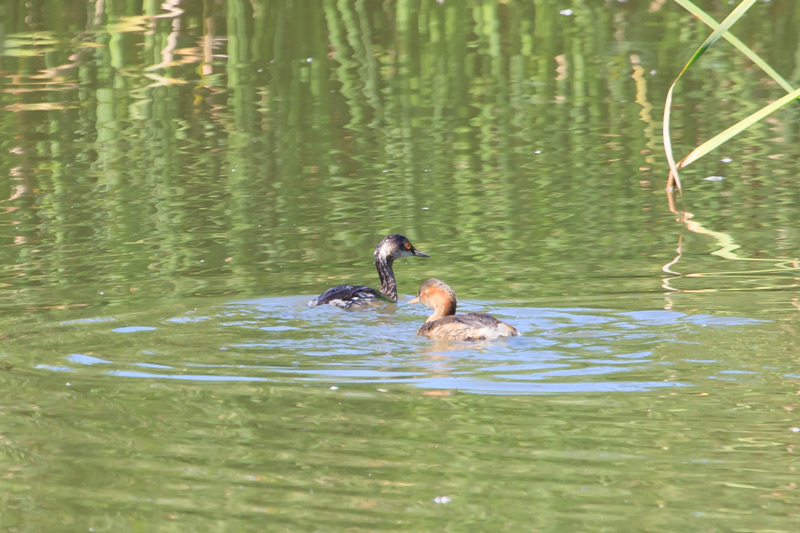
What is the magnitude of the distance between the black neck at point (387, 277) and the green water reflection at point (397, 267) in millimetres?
337

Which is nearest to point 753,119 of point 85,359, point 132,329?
point 85,359

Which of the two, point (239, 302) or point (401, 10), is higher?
point (401, 10)

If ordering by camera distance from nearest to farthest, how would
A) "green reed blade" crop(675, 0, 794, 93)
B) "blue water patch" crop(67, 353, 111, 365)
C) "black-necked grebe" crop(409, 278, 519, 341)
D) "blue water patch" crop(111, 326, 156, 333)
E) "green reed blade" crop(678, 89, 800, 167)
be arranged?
"green reed blade" crop(678, 89, 800, 167) < "green reed blade" crop(675, 0, 794, 93) < "blue water patch" crop(67, 353, 111, 365) < "black-necked grebe" crop(409, 278, 519, 341) < "blue water patch" crop(111, 326, 156, 333)

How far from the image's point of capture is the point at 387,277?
10391 mm

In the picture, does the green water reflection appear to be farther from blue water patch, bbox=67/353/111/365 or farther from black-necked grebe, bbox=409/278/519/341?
black-necked grebe, bbox=409/278/519/341

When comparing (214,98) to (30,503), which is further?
(214,98)

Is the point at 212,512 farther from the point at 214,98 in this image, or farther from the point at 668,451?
the point at 214,98

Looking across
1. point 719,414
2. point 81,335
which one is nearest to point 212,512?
point 719,414

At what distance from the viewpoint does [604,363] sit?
7.20m

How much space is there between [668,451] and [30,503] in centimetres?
261

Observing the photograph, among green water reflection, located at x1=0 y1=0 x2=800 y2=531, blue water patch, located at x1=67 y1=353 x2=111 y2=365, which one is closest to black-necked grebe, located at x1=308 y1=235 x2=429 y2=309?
green water reflection, located at x1=0 y1=0 x2=800 y2=531

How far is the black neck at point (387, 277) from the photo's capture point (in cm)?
1038

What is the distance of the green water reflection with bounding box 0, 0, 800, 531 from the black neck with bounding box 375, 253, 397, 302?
1.11ft

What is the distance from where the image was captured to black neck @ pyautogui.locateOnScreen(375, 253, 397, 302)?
408 inches
